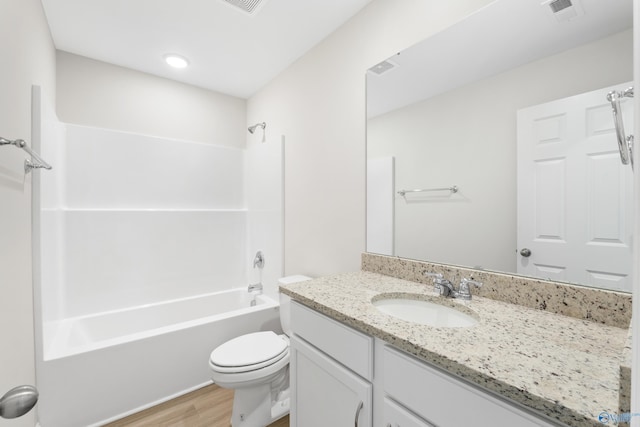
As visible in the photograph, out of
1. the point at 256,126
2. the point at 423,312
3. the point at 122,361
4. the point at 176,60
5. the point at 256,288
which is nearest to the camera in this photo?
the point at 423,312

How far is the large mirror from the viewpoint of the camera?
0.90 m

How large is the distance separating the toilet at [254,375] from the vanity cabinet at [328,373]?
0.31 meters

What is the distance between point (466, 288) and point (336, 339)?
0.59m

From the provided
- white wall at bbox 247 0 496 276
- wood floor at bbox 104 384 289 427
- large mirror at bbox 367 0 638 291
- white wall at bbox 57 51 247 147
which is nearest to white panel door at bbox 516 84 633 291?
large mirror at bbox 367 0 638 291

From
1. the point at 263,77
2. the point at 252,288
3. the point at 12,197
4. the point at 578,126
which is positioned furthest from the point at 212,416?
the point at 263,77

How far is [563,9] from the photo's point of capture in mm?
983

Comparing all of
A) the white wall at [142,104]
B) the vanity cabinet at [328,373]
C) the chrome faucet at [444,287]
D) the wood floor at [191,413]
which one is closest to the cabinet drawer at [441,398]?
the vanity cabinet at [328,373]

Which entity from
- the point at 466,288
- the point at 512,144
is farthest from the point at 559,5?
the point at 466,288

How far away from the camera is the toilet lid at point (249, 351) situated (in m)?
1.51

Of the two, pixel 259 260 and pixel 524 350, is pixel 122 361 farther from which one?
pixel 524 350

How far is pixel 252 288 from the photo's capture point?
8.79ft

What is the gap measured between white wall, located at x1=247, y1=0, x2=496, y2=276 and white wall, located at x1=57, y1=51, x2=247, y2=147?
2.69 feet

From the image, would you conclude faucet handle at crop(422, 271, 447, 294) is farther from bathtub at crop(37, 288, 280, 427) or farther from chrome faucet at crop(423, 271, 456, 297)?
bathtub at crop(37, 288, 280, 427)

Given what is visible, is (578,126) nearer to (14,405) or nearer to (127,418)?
(14,405)
